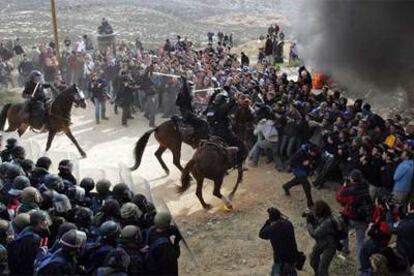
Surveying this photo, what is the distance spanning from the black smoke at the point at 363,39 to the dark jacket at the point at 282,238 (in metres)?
5.77

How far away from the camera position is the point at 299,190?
11992 mm

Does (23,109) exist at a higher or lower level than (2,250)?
lower

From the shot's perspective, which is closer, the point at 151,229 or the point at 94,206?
the point at 151,229

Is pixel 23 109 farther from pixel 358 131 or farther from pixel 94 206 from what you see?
pixel 358 131

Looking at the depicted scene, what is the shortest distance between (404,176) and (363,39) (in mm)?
3907

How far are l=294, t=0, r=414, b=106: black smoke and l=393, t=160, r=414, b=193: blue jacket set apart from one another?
10.0 ft

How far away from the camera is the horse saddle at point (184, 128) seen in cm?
1241

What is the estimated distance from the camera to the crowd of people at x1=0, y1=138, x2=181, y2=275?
600cm

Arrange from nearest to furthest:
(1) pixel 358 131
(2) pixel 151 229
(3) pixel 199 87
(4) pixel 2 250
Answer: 1. (4) pixel 2 250
2. (2) pixel 151 229
3. (1) pixel 358 131
4. (3) pixel 199 87

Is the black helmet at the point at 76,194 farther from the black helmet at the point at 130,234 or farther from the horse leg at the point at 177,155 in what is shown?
the horse leg at the point at 177,155

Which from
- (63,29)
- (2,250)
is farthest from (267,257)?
(63,29)

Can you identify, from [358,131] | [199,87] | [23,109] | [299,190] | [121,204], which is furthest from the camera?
[199,87]

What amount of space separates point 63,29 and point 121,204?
91.5ft

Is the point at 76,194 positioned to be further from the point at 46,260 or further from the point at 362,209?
the point at 362,209
